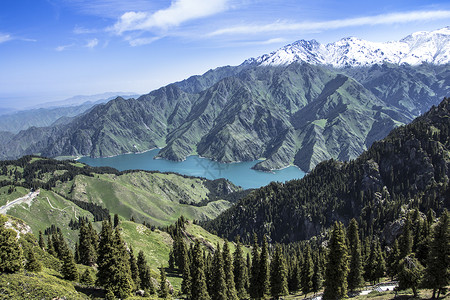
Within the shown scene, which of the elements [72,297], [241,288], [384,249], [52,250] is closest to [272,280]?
[241,288]

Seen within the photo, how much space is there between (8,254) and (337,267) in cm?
5154

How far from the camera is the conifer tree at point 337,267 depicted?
53844 mm

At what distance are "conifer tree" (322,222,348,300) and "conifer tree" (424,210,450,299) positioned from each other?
13.1 meters

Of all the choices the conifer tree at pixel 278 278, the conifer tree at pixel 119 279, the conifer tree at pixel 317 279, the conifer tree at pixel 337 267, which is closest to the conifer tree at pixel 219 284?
the conifer tree at pixel 278 278

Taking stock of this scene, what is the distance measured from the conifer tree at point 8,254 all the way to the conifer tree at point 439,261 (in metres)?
56.6

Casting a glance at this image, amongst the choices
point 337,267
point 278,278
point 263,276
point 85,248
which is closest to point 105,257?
point 85,248

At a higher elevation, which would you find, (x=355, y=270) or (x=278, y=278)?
(x=278, y=278)

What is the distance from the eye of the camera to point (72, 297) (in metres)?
35.8

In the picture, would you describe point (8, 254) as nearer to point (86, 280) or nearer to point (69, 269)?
point (69, 269)

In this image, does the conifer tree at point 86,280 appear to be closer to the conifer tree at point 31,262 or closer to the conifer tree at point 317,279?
the conifer tree at point 31,262

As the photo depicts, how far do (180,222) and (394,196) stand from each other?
14221 cm

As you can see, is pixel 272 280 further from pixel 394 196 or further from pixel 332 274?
pixel 394 196

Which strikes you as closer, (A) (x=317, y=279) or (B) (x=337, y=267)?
(B) (x=337, y=267)

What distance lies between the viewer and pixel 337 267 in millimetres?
54344
